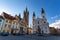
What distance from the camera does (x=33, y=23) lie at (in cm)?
2548

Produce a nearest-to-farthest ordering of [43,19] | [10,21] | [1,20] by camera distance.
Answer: [1,20], [10,21], [43,19]

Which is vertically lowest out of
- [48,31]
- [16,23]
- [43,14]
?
[48,31]

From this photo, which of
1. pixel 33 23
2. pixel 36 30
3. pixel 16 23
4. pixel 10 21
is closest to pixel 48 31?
pixel 36 30

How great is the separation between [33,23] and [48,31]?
17.2 feet

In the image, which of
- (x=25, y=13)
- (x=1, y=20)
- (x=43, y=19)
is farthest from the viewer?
(x=25, y=13)

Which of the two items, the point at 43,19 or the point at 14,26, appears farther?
the point at 43,19

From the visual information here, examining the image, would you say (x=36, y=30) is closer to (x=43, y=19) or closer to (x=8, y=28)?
(x=43, y=19)

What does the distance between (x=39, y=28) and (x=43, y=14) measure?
16.1ft

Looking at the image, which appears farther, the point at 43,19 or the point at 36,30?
the point at 43,19

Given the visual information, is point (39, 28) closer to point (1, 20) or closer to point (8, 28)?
point (8, 28)

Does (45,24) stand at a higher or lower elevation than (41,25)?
higher

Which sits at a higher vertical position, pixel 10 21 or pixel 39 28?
pixel 10 21

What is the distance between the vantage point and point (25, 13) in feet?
107

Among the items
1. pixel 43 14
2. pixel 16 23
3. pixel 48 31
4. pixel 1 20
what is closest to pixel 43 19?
pixel 43 14
